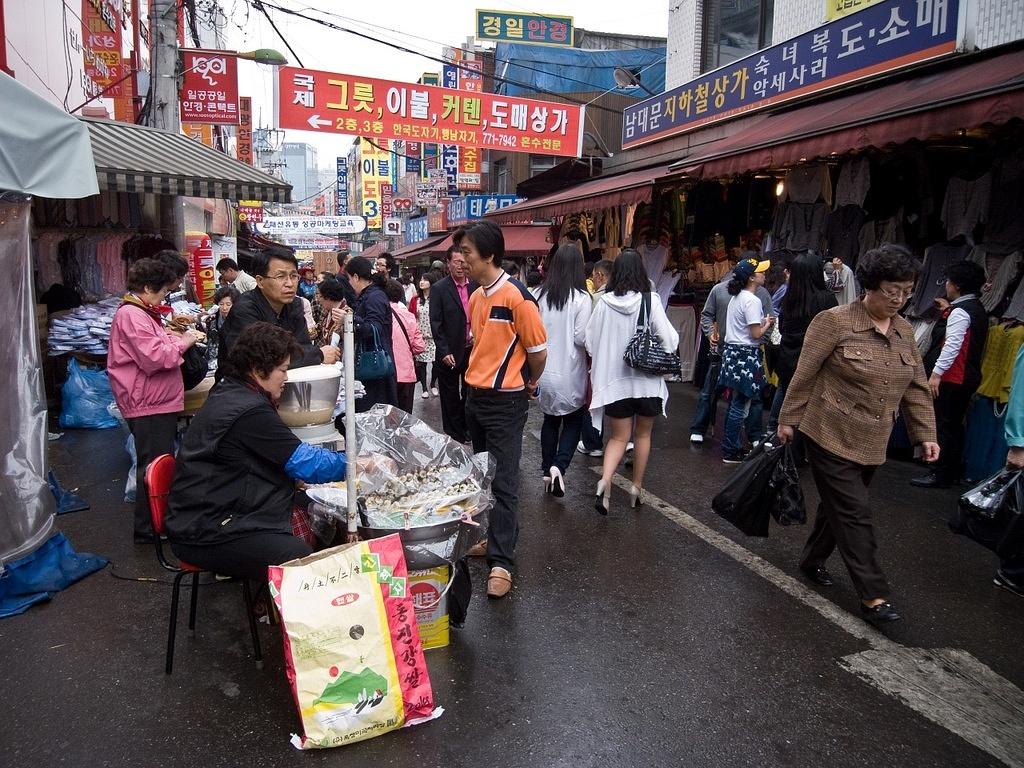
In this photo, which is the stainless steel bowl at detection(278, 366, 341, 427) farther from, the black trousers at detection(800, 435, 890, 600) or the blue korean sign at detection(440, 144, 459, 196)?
the blue korean sign at detection(440, 144, 459, 196)

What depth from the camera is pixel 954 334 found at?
5.56m

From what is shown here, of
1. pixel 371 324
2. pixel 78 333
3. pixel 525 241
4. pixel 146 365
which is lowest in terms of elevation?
pixel 78 333

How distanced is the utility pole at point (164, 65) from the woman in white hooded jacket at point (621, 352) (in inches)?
313

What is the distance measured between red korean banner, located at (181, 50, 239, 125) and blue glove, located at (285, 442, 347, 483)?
9.77 metres

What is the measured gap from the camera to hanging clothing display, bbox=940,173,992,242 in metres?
6.09

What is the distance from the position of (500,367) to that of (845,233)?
5.30m

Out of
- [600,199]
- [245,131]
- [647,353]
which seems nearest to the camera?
[647,353]

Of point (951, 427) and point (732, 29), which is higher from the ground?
point (732, 29)

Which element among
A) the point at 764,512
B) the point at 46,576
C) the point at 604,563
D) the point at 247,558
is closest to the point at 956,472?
the point at 764,512

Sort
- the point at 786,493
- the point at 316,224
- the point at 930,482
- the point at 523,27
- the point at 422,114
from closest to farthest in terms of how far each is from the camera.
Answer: the point at 786,493, the point at 930,482, the point at 422,114, the point at 316,224, the point at 523,27

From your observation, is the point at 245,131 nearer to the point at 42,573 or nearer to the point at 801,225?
the point at 801,225

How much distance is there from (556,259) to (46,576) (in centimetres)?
395

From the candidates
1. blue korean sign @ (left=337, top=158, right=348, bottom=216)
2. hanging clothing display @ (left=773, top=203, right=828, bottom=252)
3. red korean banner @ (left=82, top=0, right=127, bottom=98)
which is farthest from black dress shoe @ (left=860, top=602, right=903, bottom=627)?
blue korean sign @ (left=337, top=158, right=348, bottom=216)

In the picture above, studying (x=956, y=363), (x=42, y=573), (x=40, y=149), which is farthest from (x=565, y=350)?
(x=42, y=573)
